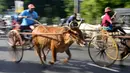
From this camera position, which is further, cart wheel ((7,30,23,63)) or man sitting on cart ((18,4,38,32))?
man sitting on cart ((18,4,38,32))

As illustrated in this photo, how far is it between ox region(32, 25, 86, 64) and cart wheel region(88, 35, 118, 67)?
836 mm

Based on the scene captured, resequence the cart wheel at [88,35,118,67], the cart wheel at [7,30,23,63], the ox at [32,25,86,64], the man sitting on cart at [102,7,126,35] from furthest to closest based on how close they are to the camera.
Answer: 1. the cart wheel at [7,30,23,63]
2. the man sitting on cart at [102,7,126,35]
3. the cart wheel at [88,35,118,67]
4. the ox at [32,25,86,64]

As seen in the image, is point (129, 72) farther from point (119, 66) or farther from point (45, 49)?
point (45, 49)

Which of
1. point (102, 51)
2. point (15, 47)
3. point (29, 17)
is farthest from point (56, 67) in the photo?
point (29, 17)

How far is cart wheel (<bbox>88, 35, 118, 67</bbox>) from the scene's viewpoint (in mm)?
10266

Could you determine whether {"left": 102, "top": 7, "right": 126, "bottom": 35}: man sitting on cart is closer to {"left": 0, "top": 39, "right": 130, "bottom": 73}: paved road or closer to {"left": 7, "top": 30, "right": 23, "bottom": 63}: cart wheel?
{"left": 0, "top": 39, "right": 130, "bottom": 73}: paved road

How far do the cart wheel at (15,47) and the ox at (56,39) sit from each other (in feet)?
2.58

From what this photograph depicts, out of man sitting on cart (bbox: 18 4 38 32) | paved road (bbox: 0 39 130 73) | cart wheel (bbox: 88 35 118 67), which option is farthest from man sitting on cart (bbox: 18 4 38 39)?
cart wheel (bbox: 88 35 118 67)

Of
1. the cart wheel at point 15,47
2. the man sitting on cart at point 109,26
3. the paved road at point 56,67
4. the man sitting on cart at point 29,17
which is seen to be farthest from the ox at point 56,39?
the man sitting on cart at point 109,26

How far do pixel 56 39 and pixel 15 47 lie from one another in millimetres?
2081

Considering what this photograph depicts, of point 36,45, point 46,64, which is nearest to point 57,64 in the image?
point 46,64

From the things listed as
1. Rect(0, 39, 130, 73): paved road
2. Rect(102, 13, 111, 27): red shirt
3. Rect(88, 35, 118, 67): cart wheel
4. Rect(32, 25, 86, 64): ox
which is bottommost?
Rect(0, 39, 130, 73): paved road

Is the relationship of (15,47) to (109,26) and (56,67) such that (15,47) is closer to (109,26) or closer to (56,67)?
(56,67)

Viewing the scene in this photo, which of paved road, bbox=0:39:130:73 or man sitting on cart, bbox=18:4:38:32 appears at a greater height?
man sitting on cart, bbox=18:4:38:32
